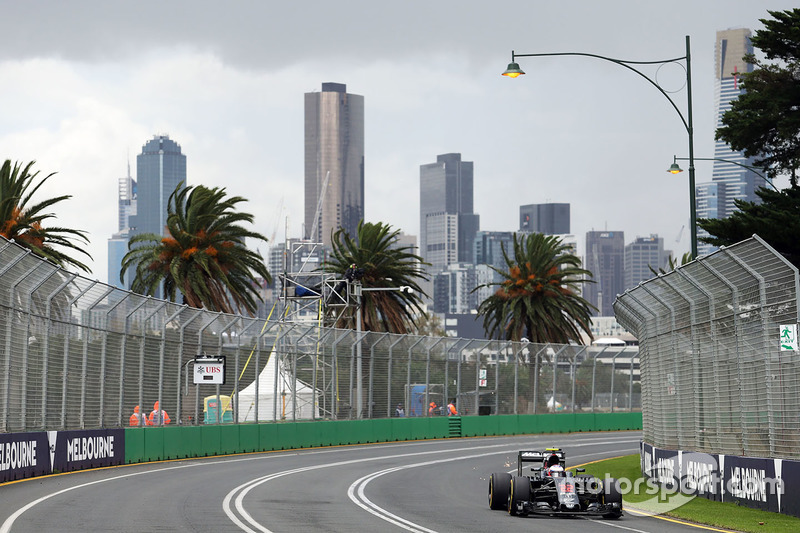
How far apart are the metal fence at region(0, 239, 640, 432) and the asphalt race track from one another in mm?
1993

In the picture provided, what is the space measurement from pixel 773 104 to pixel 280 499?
1903cm

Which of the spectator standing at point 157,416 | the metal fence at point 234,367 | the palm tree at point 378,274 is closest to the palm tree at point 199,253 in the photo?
the metal fence at point 234,367

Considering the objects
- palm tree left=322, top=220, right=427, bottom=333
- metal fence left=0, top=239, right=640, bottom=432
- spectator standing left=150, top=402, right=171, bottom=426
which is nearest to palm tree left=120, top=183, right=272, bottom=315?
metal fence left=0, top=239, right=640, bottom=432

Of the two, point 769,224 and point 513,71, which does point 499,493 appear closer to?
point 513,71

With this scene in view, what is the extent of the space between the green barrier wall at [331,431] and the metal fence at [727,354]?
12.6m

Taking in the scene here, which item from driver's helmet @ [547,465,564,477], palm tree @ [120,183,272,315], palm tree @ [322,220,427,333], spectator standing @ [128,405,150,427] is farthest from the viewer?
palm tree @ [322,220,427,333]

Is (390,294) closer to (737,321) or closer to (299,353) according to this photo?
(299,353)

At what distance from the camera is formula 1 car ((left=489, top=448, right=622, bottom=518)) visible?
17.5 meters

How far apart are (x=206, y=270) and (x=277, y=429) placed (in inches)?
394

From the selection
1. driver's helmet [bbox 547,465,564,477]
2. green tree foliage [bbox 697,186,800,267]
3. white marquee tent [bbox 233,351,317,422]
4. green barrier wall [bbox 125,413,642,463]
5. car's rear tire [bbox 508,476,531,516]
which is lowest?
green barrier wall [bbox 125,413,642,463]

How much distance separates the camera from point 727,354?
20.0m

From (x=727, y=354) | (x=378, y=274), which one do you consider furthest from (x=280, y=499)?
(x=378, y=274)

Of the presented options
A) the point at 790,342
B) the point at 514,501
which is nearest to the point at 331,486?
the point at 514,501

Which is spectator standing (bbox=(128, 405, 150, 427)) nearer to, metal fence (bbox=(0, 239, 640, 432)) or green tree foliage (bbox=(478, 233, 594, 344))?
metal fence (bbox=(0, 239, 640, 432))
